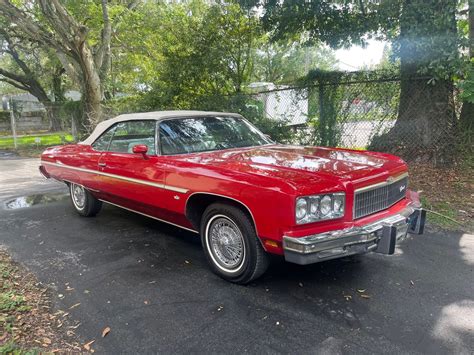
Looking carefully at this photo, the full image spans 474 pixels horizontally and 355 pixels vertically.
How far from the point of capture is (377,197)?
353 cm

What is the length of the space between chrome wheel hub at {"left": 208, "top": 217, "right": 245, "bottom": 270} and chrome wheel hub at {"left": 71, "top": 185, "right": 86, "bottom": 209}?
289 centimetres

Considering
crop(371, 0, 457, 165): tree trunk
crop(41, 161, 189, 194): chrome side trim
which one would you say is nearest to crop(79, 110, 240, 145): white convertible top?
crop(41, 161, 189, 194): chrome side trim

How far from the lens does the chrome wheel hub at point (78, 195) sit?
5870mm

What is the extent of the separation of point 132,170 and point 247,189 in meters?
1.83

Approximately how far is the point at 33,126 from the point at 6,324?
2490 cm

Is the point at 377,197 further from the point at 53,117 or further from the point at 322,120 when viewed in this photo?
the point at 53,117

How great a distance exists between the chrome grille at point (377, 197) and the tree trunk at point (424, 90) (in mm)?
3383

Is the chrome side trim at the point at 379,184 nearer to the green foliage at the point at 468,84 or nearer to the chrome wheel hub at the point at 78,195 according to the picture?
the green foliage at the point at 468,84

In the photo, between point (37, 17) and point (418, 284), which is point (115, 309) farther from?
point (37, 17)

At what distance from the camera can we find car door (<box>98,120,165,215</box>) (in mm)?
4238

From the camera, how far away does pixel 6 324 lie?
9.81 feet

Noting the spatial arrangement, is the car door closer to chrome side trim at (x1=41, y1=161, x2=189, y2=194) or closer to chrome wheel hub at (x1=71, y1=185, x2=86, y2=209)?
chrome side trim at (x1=41, y1=161, x2=189, y2=194)

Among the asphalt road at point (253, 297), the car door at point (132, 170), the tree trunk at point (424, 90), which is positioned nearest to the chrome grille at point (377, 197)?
the asphalt road at point (253, 297)

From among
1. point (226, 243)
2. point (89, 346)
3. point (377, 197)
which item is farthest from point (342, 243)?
point (89, 346)
